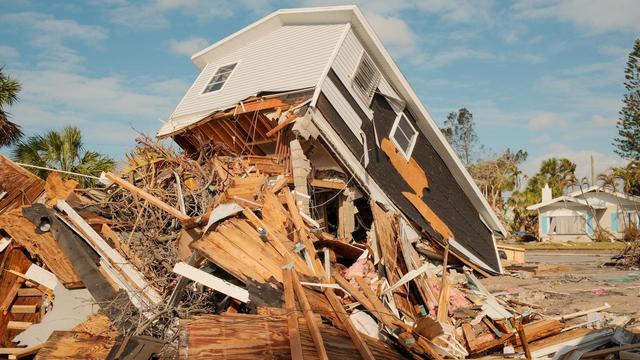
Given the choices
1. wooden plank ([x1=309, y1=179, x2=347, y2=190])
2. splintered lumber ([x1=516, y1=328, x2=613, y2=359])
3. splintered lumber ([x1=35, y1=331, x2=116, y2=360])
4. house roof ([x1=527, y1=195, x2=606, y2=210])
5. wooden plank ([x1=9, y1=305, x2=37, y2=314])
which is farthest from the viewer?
house roof ([x1=527, y1=195, x2=606, y2=210])

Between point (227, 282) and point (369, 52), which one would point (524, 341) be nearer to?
point (227, 282)

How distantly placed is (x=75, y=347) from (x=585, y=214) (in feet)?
130

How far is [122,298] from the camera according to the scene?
7598mm

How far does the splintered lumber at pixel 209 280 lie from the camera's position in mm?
7055

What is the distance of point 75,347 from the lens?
700 cm

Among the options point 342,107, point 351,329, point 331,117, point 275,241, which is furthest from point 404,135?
point 351,329

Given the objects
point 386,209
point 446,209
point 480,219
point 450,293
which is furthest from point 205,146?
point 480,219

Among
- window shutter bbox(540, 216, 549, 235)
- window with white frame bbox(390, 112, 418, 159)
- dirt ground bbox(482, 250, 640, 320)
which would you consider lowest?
dirt ground bbox(482, 250, 640, 320)

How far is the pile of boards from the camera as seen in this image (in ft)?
21.1

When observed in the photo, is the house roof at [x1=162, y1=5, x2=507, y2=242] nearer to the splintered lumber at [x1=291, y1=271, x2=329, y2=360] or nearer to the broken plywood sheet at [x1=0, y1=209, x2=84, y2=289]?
the broken plywood sheet at [x1=0, y1=209, x2=84, y2=289]

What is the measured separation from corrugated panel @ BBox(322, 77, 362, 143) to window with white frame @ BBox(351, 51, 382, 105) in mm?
597

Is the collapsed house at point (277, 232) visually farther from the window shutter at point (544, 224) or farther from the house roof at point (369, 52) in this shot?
the window shutter at point (544, 224)

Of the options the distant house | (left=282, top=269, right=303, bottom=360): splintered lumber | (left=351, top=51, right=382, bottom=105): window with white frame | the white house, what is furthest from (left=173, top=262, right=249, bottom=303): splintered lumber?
the distant house

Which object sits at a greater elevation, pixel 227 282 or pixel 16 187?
pixel 16 187
